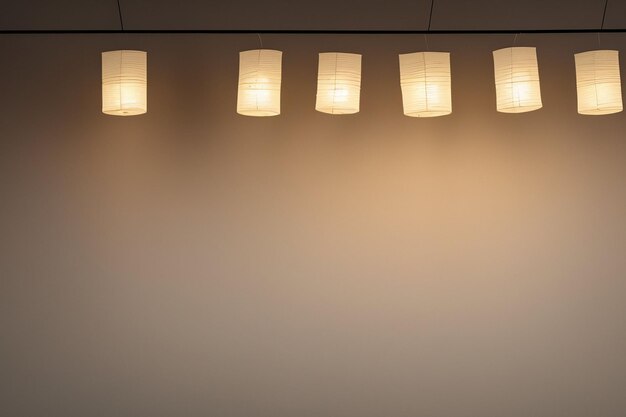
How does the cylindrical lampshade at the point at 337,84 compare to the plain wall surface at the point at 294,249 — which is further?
the plain wall surface at the point at 294,249

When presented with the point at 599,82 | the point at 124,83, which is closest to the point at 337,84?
the point at 124,83

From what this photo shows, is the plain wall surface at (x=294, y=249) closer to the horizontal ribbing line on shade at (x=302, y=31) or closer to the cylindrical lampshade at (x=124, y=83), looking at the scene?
the horizontal ribbing line on shade at (x=302, y=31)

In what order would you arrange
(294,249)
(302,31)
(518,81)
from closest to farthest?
(518,81)
(302,31)
(294,249)

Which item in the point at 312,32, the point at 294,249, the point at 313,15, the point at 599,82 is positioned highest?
the point at 313,15

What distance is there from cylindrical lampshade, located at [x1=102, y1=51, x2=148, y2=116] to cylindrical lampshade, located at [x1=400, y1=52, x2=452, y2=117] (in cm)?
122

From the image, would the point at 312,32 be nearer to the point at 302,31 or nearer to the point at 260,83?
the point at 302,31

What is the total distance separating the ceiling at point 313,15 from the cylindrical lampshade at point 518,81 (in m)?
0.71

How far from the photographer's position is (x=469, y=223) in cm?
431

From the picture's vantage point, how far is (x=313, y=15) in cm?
435

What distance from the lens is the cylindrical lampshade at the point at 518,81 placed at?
3.68 meters

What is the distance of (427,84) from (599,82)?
0.78 m

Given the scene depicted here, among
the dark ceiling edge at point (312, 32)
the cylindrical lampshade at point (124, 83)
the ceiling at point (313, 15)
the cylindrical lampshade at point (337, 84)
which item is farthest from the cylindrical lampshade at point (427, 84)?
the cylindrical lampshade at point (124, 83)

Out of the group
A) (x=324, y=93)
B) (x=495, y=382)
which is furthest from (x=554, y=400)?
(x=324, y=93)

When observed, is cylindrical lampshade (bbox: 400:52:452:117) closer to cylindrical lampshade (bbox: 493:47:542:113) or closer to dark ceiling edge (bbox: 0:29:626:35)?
dark ceiling edge (bbox: 0:29:626:35)
